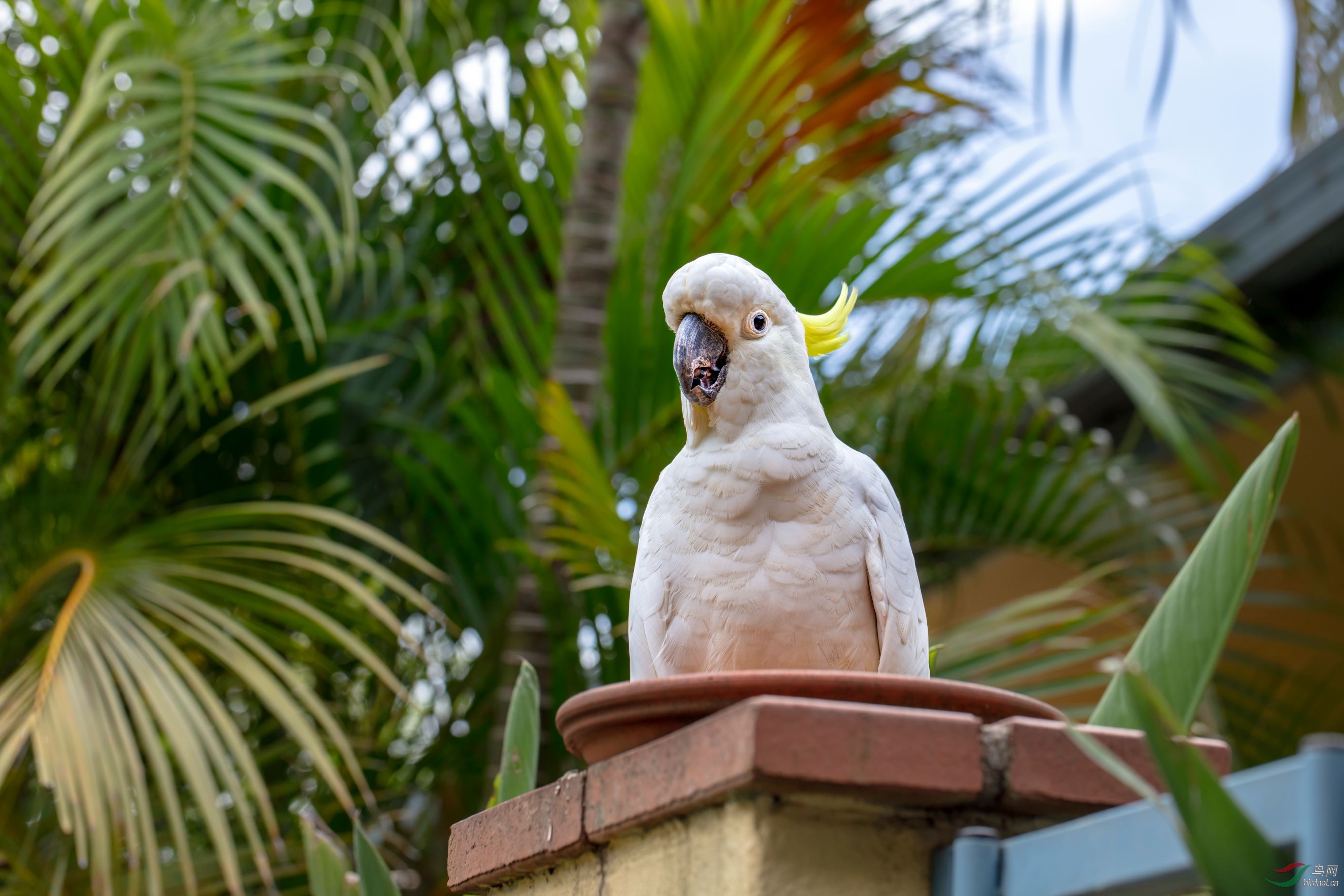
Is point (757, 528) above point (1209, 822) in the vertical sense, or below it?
above

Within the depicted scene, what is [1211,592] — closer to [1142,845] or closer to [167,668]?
[1142,845]

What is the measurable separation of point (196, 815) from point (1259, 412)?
353 cm

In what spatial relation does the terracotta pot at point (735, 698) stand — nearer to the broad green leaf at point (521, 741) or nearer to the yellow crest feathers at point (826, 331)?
the broad green leaf at point (521, 741)

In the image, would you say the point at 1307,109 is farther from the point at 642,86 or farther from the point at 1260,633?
the point at 642,86

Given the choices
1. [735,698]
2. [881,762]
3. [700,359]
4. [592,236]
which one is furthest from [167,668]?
[881,762]

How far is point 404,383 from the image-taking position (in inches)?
137

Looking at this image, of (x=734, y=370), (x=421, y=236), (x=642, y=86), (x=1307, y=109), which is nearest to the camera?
(x=734, y=370)

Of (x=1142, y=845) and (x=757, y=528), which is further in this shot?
(x=757, y=528)

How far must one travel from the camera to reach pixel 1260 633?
3.22 metres

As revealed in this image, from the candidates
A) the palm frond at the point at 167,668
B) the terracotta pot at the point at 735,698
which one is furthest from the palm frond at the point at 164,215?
the terracotta pot at the point at 735,698

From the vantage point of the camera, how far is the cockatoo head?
1.43 m

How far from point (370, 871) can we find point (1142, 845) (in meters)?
0.99

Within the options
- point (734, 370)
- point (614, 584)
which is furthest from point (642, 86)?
point (734, 370)

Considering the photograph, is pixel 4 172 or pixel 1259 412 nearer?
pixel 4 172
